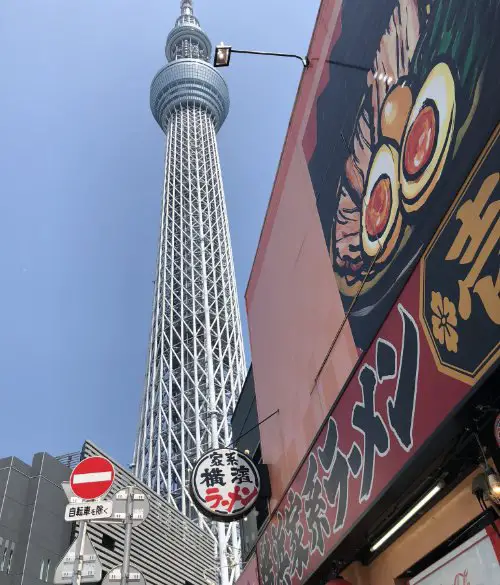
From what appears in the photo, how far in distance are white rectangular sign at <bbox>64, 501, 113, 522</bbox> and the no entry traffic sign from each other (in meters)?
0.17

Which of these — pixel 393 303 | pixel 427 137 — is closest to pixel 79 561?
pixel 393 303

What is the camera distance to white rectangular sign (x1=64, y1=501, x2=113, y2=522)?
5820 mm

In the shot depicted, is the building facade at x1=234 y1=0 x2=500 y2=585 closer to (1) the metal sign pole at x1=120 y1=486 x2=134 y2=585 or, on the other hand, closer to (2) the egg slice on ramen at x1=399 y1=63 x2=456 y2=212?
(2) the egg slice on ramen at x1=399 y1=63 x2=456 y2=212

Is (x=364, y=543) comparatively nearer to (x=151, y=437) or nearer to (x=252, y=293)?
(x=252, y=293)

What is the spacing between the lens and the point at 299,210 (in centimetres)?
932

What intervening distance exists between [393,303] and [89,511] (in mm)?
3771

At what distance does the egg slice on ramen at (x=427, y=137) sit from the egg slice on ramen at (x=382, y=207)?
24cm

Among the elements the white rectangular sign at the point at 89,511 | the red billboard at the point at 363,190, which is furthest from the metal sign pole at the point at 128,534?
the red billboard at the point at 363,190

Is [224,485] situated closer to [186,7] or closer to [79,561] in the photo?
[79,561]

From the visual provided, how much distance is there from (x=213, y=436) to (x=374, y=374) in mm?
46234

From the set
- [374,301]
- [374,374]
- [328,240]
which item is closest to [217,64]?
[328,240]

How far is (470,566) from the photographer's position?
467 centimetres

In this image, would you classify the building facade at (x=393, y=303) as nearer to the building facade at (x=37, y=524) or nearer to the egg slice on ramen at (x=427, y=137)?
the egg slice on ramen at (x=427, y=137)

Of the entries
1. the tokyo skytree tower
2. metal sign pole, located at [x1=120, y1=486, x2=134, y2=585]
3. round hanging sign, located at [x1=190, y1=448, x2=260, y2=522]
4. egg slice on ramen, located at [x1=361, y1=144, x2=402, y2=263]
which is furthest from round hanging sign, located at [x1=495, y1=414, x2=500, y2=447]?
the tokyo skytree tower
